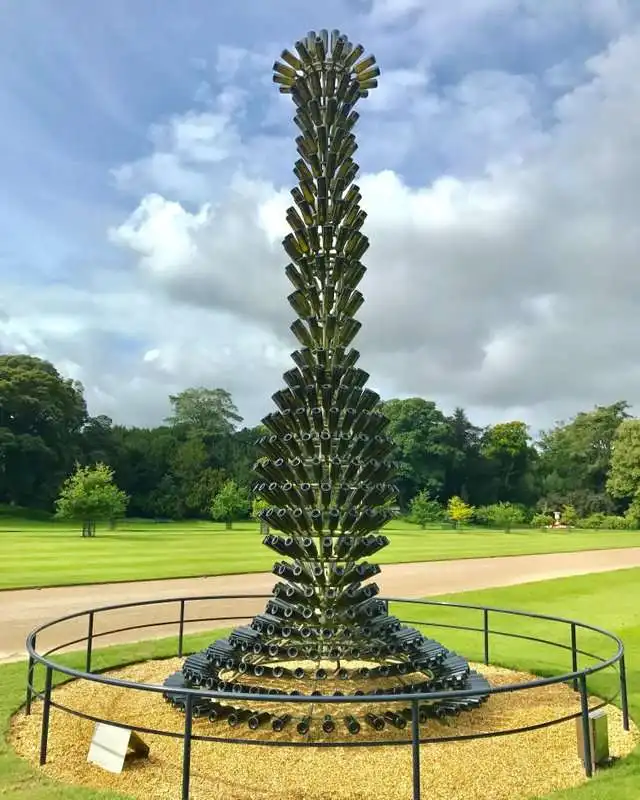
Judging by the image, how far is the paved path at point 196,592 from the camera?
15336mm

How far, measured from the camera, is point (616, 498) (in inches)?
3501

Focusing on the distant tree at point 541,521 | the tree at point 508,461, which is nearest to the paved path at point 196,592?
the distant tree at point 541,521

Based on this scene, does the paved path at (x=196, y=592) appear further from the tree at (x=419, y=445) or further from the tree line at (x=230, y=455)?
the tree at (x=419, y=445)

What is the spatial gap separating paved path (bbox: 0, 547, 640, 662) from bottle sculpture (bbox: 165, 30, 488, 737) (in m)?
3.71

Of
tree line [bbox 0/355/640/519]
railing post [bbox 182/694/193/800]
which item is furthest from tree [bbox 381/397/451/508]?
railing post [bbox 182/694/193/800]

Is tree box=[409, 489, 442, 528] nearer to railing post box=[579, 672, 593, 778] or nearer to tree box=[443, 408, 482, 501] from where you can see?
tree box=[443, 408, 482, 501]

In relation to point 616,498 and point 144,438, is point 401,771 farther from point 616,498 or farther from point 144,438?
point 616,498

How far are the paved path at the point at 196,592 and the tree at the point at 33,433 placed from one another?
166 feet

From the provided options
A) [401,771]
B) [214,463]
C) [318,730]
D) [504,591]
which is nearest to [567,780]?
[401,771]

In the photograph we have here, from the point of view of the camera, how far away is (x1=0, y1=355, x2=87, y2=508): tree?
233 ft

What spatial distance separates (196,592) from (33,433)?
195 ft

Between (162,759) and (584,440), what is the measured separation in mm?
99687

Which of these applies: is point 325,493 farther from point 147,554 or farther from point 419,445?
point 419,445

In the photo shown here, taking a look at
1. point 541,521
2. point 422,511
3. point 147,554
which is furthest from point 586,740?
point 541,521
